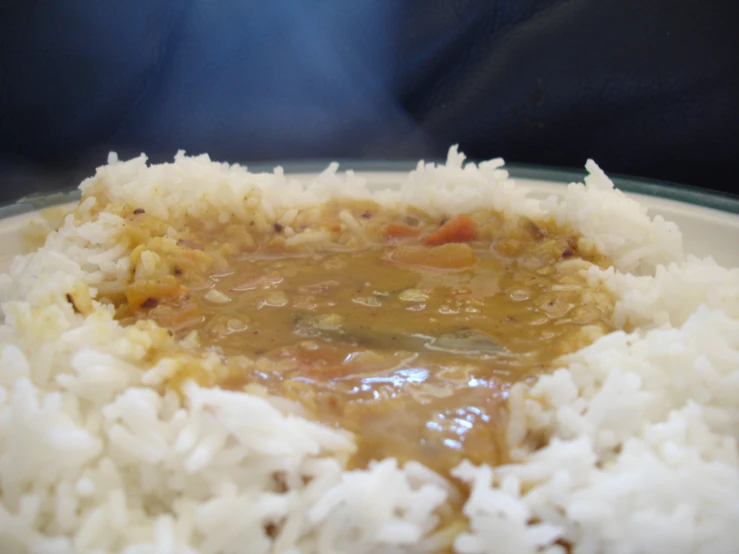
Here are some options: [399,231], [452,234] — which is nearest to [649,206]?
[452,234]

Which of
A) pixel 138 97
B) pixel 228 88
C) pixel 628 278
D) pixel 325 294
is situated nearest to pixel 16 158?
pixel 138 97

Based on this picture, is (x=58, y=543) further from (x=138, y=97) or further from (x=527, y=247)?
(x=138, y=97)

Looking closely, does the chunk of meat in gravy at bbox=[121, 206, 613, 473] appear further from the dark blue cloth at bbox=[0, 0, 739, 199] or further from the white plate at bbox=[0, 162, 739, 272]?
the dark blue cloth at bbox=[0, 0, 739, 199]

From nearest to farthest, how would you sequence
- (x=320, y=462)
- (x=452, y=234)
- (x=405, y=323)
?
(x=320, y=462) → (x=405, y=323) → (x=452, y=234)

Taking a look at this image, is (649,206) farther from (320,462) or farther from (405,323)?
(320,462)

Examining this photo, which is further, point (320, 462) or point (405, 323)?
point (405, 323)
